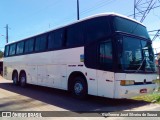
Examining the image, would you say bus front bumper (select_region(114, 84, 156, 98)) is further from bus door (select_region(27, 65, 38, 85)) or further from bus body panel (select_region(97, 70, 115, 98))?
bus door (select_region(27, 65, 38, 85))

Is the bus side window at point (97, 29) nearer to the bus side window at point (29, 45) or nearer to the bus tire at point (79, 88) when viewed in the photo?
the bus tire at point (79, 88)

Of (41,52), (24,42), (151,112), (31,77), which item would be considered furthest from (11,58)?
(151,112)

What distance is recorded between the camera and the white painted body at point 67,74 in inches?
360

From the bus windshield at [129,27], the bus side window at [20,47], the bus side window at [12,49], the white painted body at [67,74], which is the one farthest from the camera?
the bus side window at [12,49]

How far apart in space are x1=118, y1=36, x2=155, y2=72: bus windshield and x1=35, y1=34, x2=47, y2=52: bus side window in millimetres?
5970

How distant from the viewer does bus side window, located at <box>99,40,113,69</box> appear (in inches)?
368

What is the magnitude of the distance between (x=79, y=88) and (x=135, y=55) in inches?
116

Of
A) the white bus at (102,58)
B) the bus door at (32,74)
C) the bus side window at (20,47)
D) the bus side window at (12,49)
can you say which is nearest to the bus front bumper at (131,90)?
the white bus at (102,58)

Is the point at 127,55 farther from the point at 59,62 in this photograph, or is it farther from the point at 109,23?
the point at 59,62

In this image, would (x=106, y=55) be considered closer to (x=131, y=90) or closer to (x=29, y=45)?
(x=131, y=90)

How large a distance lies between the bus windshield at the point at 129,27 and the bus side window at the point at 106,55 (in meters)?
0.69

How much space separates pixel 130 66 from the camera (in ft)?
30.7

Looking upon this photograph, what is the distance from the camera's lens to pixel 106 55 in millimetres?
9555

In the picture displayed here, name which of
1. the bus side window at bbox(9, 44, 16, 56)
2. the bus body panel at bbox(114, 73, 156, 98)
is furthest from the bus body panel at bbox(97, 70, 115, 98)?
the bus side window at bbox(9, 44, 16, 56)
